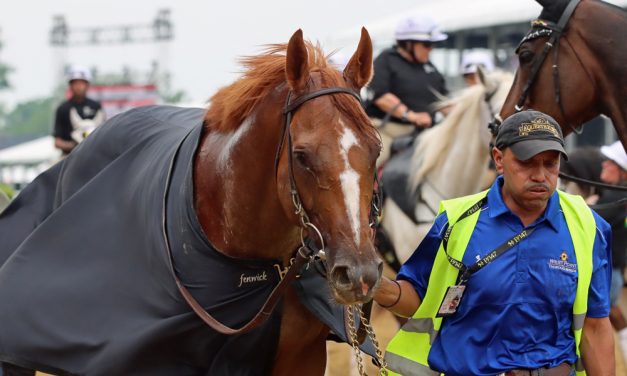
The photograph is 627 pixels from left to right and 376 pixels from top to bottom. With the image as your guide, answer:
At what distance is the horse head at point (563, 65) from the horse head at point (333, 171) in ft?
6.74

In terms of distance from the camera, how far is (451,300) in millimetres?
4090

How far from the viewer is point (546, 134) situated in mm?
3969

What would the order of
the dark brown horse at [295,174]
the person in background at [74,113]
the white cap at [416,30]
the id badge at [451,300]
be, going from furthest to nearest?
the person in background at [74,113] < the white cap at [416,30] < the id badge at [451,300] < the dark brown horse at [295,174]

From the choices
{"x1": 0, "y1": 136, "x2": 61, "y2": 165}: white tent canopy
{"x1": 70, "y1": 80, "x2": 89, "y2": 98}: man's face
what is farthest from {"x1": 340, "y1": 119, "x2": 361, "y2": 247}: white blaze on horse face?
{"x1": 0, "y1": 136, "x2": 61, "y2": 165}: white tent canopy

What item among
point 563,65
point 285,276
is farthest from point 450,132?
point 285,276

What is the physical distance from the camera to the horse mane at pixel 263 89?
405 centimetres

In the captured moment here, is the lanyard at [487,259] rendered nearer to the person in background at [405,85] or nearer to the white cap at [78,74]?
the person in background at [405,85]

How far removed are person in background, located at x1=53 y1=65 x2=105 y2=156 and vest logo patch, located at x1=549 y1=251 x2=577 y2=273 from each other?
8.66 m

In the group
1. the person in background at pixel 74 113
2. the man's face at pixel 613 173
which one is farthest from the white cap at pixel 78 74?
the man's face at pixel 613 173

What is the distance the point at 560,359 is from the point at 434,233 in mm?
638

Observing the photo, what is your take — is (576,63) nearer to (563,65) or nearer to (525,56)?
(563,65)

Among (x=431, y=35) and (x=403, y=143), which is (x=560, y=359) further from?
(x=431, y=35)

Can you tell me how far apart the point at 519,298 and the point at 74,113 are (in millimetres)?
9565

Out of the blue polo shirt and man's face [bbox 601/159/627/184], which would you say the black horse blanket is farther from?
man's face [bbox 601/159/627/184]
